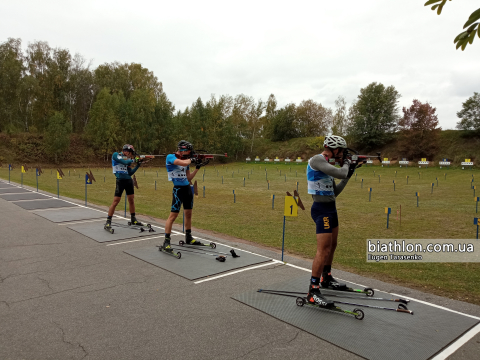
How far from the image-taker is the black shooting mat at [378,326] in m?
3.49

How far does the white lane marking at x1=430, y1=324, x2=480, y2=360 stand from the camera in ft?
11.0

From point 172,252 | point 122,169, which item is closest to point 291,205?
point 172,252

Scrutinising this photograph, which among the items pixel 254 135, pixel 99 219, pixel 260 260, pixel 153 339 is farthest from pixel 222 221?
pixel 254 135

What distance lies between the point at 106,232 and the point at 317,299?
20.3ft

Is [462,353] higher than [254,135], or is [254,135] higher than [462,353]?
[254,135]

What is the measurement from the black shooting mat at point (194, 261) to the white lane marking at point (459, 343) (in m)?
3.43

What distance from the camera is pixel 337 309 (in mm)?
4367

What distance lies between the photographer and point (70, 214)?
37.0 feet

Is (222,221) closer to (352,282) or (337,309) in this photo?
(352,282)

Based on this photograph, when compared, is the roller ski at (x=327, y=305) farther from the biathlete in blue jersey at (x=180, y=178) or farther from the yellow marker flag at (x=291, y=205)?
the biathlete in blue jersey at (x=180, y=178)

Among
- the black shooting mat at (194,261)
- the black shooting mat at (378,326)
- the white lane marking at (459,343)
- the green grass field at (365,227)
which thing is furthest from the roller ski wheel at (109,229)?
the white lane marking at (459,343)

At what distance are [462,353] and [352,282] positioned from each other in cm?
215

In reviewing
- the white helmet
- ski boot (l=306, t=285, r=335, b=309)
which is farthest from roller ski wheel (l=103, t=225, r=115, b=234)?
the white helmet

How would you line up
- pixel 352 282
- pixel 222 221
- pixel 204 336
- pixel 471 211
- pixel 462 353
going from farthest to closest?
1. pixel 471 211
2. pixel 222 221
3. pixel 352 282
4. pixel 204 336
5. pixel 462 353
